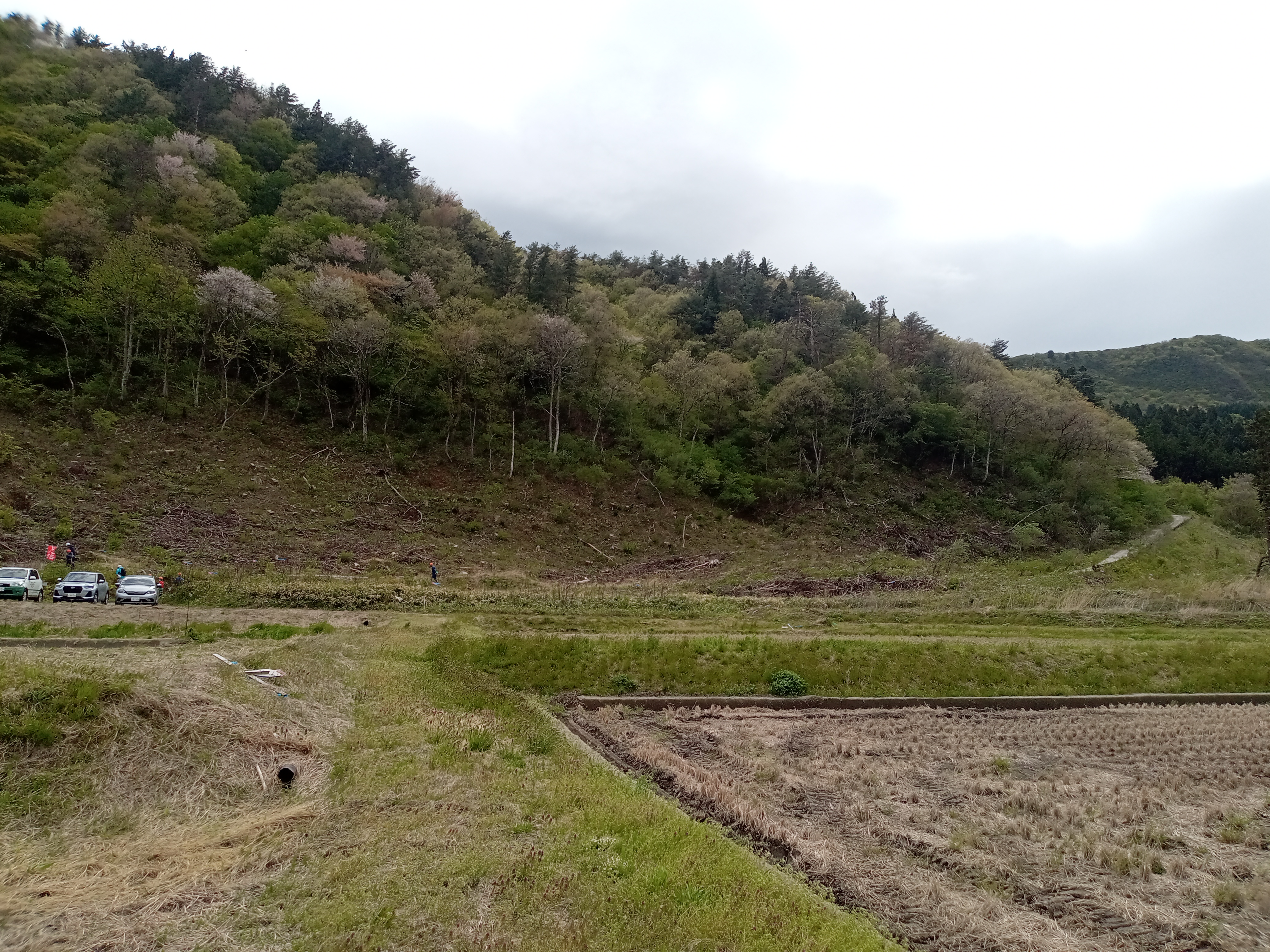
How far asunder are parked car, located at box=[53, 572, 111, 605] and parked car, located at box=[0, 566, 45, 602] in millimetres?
413

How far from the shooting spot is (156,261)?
132 ft

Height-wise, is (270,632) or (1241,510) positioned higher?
(1241,510)

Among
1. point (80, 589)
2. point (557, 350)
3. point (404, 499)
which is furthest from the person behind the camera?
point (557, 350)

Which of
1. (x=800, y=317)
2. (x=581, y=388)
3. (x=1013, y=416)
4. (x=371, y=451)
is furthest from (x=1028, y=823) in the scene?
(x=800, y=317)

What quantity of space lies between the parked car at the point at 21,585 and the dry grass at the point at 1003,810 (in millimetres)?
18622

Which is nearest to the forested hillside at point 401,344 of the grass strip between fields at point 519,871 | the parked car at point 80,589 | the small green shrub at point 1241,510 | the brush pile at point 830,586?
the small green shrub at point 1241,510

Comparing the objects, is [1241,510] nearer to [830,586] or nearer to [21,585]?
[830,586]

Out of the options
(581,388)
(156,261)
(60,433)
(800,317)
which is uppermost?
(800,317)

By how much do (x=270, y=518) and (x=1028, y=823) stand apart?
33692mm

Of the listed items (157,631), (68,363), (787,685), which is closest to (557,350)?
(68,363)

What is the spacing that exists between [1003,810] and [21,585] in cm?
2631

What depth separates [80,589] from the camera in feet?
70.2

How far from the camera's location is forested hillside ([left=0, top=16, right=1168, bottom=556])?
40.0 m

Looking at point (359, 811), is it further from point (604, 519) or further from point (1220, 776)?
point (604, 519)
